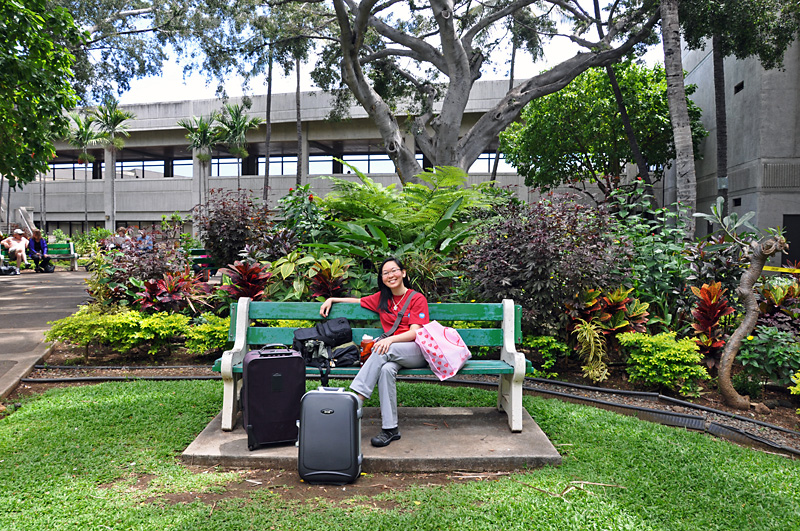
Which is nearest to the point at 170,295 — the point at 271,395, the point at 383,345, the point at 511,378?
the point at 271,395

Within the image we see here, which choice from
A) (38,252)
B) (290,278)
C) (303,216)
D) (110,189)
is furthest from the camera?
(110,189)

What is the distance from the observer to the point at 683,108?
376 inches

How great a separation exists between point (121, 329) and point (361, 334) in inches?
124

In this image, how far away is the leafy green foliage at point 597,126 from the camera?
20.8 meters

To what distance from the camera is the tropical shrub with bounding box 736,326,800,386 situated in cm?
493

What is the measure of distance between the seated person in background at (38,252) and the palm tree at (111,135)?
15.0 metres

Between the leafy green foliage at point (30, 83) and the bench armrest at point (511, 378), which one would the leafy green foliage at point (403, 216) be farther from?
the leafy green foliage at point (30, 83)

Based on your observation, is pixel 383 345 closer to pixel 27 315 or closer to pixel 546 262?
pixel 546 262

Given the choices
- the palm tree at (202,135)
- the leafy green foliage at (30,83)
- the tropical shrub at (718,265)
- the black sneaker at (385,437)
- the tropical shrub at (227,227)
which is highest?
the palm tree at (202,135)

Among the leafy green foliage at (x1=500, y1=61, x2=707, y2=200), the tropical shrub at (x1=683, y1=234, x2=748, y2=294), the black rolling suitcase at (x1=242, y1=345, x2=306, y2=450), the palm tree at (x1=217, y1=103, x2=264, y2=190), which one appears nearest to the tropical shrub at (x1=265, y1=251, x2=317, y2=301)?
the black rolling suitcase at (x1=242, y1=345, x2=306, y2=450)

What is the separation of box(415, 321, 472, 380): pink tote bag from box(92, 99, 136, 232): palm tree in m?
33.5

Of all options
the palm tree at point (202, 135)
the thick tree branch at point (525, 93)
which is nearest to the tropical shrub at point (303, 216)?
the thick tree branch at point (525, 93)

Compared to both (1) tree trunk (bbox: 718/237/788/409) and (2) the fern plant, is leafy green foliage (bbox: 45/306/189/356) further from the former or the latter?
(1) tree trunk (bbox: 718/237/788/409)

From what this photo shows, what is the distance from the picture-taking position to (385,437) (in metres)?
3.73
